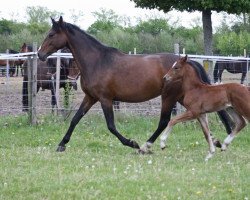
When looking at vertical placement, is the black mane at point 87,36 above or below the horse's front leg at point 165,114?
above

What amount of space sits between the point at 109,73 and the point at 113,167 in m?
2.35

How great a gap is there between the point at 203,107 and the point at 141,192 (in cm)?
317

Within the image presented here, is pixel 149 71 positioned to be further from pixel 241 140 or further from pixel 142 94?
pixel 241 140

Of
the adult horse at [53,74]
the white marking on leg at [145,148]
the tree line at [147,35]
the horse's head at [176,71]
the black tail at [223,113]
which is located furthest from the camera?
the tree line at [147,35]

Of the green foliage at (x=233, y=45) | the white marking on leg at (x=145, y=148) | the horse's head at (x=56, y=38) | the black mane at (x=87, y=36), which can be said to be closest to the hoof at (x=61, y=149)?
the white marking on leg at (x=145, y=148)

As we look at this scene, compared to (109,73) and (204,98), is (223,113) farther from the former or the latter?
(109,73)

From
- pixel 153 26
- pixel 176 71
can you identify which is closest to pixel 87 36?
pixel 176 71

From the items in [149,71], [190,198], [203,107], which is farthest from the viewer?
[149,71]

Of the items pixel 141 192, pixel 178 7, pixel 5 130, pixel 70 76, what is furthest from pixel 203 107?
pixel 178 7

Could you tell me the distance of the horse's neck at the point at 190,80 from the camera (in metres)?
9.72

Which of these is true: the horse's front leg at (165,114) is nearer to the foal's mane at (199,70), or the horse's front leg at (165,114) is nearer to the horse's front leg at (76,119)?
the foal's mane at (199,70)

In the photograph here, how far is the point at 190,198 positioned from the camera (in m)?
6.51

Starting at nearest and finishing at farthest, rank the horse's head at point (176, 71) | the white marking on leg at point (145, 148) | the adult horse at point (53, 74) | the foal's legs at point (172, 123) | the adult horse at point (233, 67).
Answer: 1. the foal's legs at point (172, 123)
2. the horse's head at point (176, 71)
3. the white marking on leg at point (145, 148)
4. the adult horse at point (53, 74)
5. the adult horse at point (233, 67)

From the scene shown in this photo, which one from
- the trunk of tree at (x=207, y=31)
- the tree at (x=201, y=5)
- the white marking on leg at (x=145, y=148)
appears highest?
the tree at (x=201, y=5)
